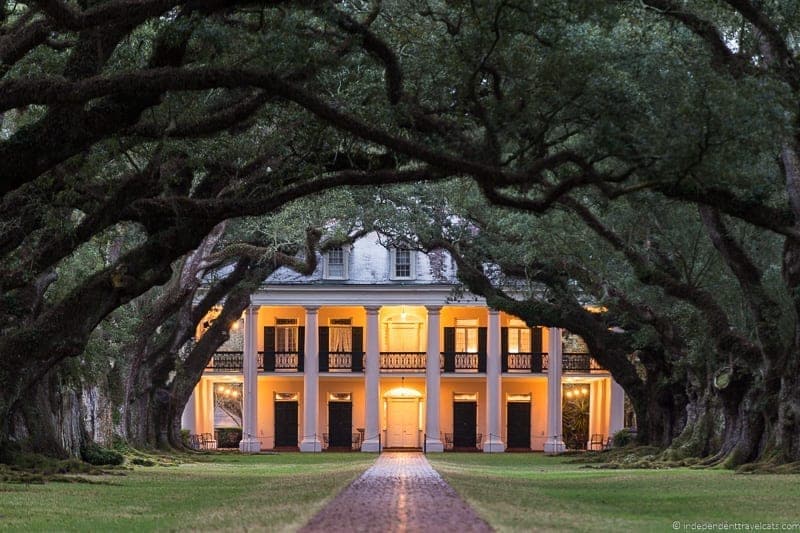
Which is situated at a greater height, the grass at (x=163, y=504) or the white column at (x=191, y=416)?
the white column at (x=191, y=416)

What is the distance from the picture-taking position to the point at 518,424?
59.5 m

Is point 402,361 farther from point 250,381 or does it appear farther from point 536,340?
point 250,381

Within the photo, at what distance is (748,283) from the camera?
25.0 metres

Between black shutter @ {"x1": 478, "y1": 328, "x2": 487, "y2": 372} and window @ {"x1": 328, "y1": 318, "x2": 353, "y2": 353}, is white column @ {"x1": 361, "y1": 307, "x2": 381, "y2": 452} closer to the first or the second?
window @ {"x1": 328, "y1": 318, "x2": 353, "y2": 353}

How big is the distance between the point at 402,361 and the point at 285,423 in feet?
19.1

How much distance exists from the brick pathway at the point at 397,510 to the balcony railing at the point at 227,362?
35.9 m

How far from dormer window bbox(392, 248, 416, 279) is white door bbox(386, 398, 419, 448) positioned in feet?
18.2

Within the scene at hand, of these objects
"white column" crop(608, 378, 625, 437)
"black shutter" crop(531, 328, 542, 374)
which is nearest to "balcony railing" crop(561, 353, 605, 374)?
"black shutter" crop(531, 328, 542, 374)

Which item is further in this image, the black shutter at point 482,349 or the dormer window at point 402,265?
the dormer window at point 402,265

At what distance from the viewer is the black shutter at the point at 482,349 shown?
193 feet

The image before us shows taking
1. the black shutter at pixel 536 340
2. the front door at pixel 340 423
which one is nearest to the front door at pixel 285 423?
the front door at pixel 340 423

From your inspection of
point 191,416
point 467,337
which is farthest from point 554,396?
point 191,416

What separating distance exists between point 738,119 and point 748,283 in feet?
32.0

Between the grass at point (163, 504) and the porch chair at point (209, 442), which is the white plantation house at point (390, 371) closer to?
the porch chair at point (209, 442)
